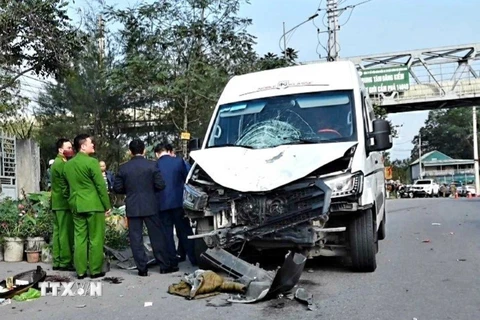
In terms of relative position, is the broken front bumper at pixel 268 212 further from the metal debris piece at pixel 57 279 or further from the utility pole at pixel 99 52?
the utility pole at pixel 99 52

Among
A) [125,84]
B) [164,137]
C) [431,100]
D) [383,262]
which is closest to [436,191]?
[431,100]

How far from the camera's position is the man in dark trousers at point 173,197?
8.62 meters

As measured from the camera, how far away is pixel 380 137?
7785 millimetres

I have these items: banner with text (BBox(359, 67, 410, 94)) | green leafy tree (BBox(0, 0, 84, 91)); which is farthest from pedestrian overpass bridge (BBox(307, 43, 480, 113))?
green leafy tree (BBox(0, 0, 84, 91))

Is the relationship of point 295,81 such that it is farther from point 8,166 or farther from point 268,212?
point 8,166

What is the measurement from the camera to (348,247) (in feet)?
24.5

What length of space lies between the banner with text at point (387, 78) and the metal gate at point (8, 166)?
27.8m

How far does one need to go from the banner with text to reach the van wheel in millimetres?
32587

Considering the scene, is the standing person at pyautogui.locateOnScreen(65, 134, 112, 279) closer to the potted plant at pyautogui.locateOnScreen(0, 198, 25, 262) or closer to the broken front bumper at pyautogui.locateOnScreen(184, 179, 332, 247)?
the broken front bumper at pyautogui.locateOnScreen(184, 179, 332, 247)

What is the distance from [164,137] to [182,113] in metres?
1.81

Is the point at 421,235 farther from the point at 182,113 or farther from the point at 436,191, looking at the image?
the point at 436,191

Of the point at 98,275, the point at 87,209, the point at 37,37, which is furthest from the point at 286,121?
the point at 37,37

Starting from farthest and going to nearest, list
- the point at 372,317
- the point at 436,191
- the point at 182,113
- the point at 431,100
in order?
the point at 436,191
the point at 431,100
the point at 182,113
the point at 372,317

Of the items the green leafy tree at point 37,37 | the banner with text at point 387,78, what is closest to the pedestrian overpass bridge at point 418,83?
the banner with text at point 387,78
